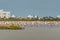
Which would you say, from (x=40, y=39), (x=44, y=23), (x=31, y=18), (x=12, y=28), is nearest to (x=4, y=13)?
(x=31, y=18)

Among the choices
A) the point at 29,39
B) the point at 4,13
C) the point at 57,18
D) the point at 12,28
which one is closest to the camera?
the point at 29,39

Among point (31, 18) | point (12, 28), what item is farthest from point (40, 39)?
point (31, 18)

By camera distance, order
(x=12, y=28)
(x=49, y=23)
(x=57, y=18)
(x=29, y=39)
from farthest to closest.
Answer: (x=57, y=18) < (x=49, y=23) < (x=12, y=28) < (x=29, y=39)

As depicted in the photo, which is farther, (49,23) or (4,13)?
(4,13)

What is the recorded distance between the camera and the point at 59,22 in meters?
68.0

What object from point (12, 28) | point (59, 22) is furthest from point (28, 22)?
point (12, 28)

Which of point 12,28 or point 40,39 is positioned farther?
point 12,28

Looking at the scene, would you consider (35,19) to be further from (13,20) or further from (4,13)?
(4,13)

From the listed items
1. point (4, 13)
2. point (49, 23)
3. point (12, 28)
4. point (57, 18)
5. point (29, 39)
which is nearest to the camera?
point (29, 39)

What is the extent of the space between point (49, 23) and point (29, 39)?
44589 mm

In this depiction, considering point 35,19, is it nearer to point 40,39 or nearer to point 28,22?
point 28,22

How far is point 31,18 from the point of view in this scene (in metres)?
70.0

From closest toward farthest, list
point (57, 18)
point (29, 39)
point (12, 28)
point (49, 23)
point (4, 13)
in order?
point (29, 39) → point (12, 28) → point (49, 23) → point (57, 18) → point (4, 13)

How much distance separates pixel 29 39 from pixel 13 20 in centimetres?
4483
